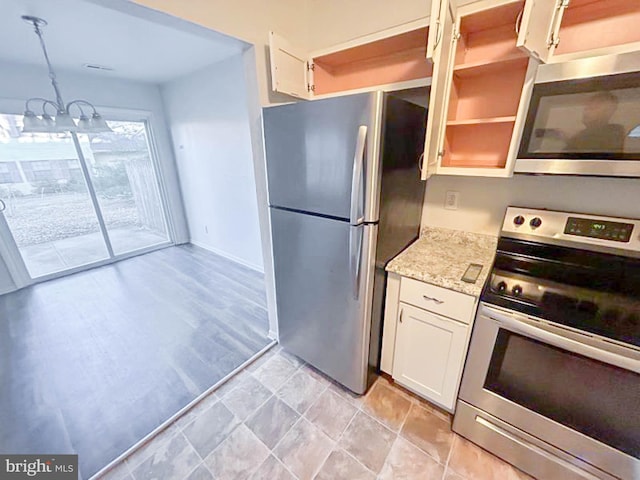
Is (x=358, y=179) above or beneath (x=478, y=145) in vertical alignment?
beneath

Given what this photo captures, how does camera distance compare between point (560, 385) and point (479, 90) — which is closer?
point (560, 385)

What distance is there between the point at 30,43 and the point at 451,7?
3306 mm

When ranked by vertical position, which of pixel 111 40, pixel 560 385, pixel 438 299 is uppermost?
pixel 111 40

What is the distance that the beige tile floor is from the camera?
1280 mm

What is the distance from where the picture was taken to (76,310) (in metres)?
2.66

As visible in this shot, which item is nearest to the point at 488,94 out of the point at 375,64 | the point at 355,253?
the point at 375,64

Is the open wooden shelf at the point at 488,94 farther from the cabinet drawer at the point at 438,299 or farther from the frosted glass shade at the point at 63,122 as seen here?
the frosted glass shade at the point at 63,122

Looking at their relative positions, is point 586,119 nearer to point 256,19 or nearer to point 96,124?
point 256,19

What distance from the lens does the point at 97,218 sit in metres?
3.63

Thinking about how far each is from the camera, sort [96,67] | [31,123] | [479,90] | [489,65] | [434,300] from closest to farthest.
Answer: [489,65] < [434,300] < [479,90] < [31,123] < [96,67]

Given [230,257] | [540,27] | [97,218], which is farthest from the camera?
[230,257]

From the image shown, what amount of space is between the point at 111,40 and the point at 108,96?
1.50m

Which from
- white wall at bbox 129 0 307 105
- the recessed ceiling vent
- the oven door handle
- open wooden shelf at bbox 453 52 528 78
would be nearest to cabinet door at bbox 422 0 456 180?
open wooden shelf at bbox 453 52 528 78

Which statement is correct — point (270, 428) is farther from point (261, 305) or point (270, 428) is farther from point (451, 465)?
point (261, 305)
